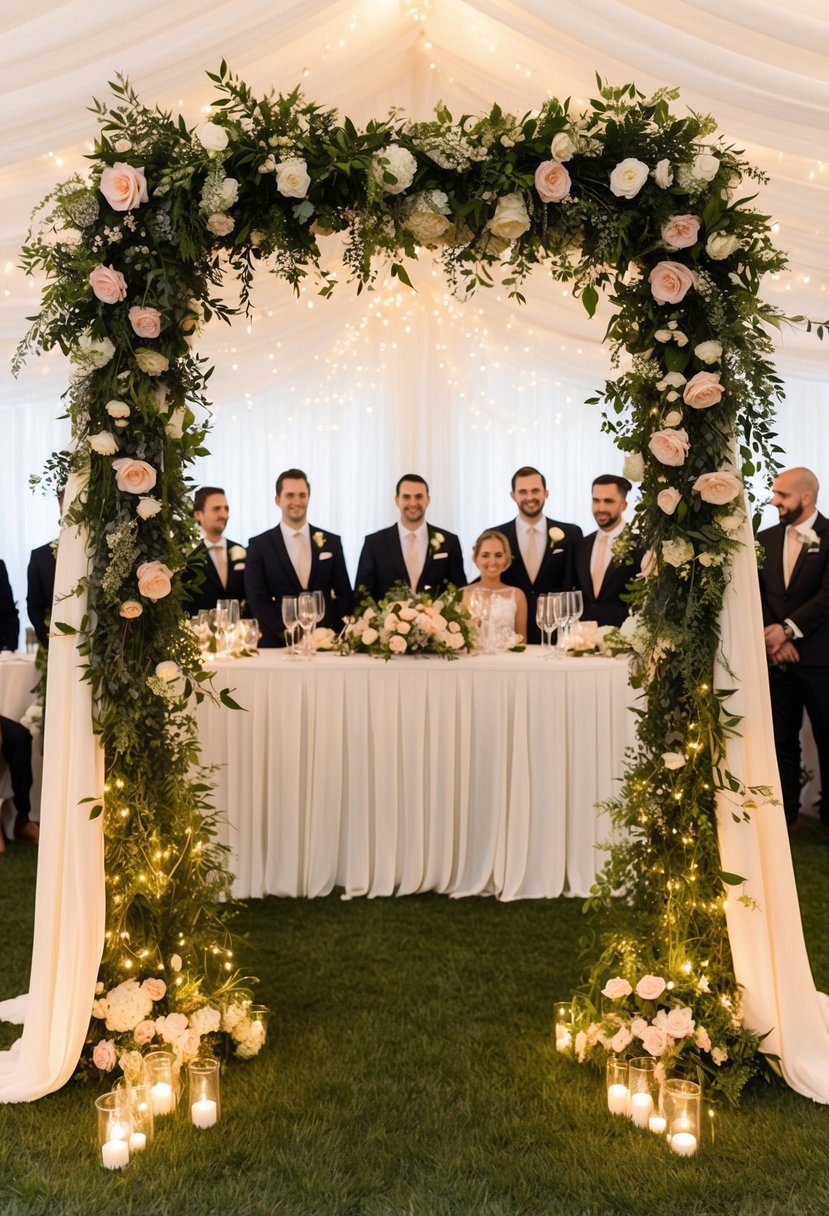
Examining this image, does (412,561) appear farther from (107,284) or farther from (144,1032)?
(144,1032)

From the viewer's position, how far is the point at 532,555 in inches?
261

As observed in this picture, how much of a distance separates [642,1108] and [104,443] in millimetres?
2451

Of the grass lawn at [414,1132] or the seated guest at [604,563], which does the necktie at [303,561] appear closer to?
the seated guest at [604,563]

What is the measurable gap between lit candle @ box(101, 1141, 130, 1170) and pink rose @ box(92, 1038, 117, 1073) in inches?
14.0

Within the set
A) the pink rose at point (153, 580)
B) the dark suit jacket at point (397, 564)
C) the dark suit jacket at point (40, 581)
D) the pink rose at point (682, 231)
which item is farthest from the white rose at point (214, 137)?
the dark suit jacket at point (40, 581)

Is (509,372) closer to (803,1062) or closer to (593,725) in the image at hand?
(593,725)

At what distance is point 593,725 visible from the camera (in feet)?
16.0

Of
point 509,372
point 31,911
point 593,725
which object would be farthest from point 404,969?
point 509,372

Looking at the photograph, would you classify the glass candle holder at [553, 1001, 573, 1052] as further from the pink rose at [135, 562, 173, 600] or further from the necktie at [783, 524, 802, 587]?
the necktie at [783, 524, 802, 587]

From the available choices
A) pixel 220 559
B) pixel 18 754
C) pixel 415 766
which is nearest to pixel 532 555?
pixel 220 559

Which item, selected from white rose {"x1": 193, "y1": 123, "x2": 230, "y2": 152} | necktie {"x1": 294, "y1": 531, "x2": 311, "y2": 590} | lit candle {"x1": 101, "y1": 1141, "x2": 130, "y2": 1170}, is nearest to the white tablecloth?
necktie {"x1": 294, "y1": 531, "x2": 311, "y2": 590}

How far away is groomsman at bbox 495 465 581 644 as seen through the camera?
6.45 meters

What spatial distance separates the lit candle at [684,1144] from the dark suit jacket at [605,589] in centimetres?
343

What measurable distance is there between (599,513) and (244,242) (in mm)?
3437
